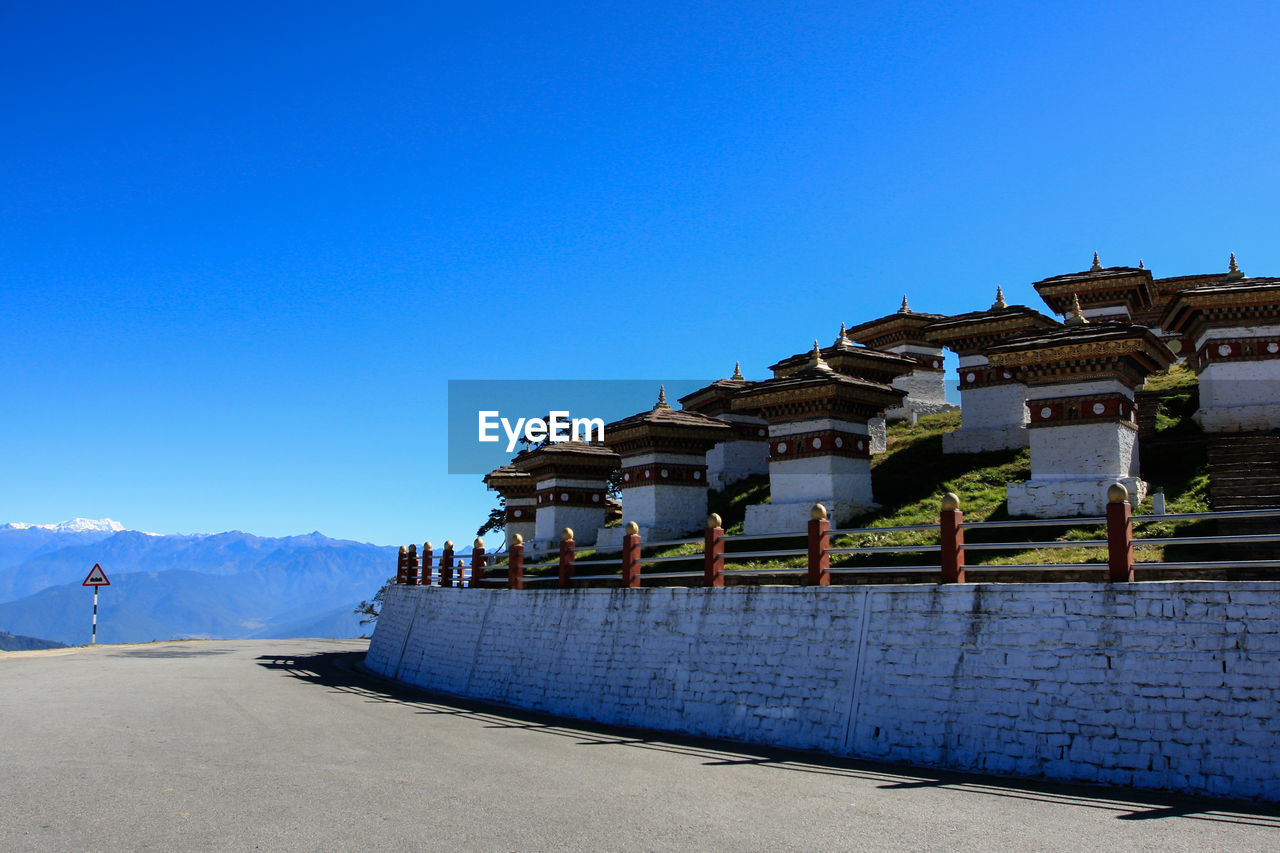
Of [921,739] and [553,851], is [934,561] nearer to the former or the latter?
[921,739]

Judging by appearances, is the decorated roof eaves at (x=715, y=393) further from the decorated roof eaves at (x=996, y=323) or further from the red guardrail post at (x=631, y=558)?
the red guardrail post at (x=631, y=558)

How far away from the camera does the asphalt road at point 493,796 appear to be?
7.81 m

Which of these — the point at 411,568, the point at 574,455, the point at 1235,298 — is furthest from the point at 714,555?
the point at 411,568

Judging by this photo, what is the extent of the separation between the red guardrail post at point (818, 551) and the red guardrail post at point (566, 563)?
663 centimetres

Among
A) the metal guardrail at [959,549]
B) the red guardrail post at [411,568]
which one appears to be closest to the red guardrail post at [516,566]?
the metal guardrail at [959,549]

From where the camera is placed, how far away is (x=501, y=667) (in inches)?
765

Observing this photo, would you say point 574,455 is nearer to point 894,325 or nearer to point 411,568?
point 411,568

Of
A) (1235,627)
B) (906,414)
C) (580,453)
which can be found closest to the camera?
(1235,627)

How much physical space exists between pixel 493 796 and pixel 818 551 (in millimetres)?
6339

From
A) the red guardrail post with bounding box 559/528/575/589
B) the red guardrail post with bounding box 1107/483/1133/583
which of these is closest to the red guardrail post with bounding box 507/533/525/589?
the red guardrail post with bounding box 559/528/575/589

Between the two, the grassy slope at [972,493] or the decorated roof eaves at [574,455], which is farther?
the decorated roof eaves at [574,455]

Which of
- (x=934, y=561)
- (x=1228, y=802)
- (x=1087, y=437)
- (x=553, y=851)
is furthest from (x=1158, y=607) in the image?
(x=1087, y=437)

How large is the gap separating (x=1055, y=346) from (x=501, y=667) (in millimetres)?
13829

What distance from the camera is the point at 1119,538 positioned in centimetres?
1078
